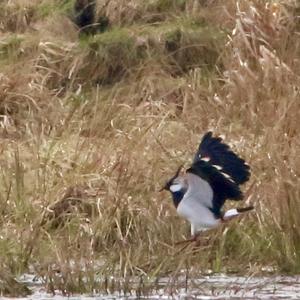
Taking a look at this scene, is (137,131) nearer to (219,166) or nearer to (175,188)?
(175,188)

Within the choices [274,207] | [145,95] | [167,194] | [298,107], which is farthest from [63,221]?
[145,95]

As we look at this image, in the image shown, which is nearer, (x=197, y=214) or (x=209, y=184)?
(x=209, y=184)

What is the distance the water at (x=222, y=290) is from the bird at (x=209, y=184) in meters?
0.27

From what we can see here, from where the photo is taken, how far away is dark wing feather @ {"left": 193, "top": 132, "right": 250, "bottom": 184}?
6.38 meters

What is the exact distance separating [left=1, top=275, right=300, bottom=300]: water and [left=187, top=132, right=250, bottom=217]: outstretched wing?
415 millimetres

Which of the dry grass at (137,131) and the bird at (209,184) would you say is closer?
the bird at (209,184)

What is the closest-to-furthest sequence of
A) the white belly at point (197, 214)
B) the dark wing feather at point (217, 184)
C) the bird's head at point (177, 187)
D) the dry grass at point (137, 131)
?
the dark wing feather at point (217, 184) < the white belly at point (197, 214) < the bird's head at point (177, 187) < the dry grass at point (137, 131)

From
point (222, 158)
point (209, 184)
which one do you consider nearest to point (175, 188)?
point (209, 184)

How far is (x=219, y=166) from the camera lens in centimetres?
637

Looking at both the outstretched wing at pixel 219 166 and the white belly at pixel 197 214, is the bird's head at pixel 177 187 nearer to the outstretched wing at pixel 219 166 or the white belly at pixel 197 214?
the white belly at pixel 197 214

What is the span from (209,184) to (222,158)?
0.16m

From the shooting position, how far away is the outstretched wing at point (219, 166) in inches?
250

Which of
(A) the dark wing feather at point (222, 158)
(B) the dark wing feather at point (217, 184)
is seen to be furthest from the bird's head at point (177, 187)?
(A) the dark wing feather at point (222, 158)

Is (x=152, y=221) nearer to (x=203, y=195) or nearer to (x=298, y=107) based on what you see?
(x=203, y=195)
